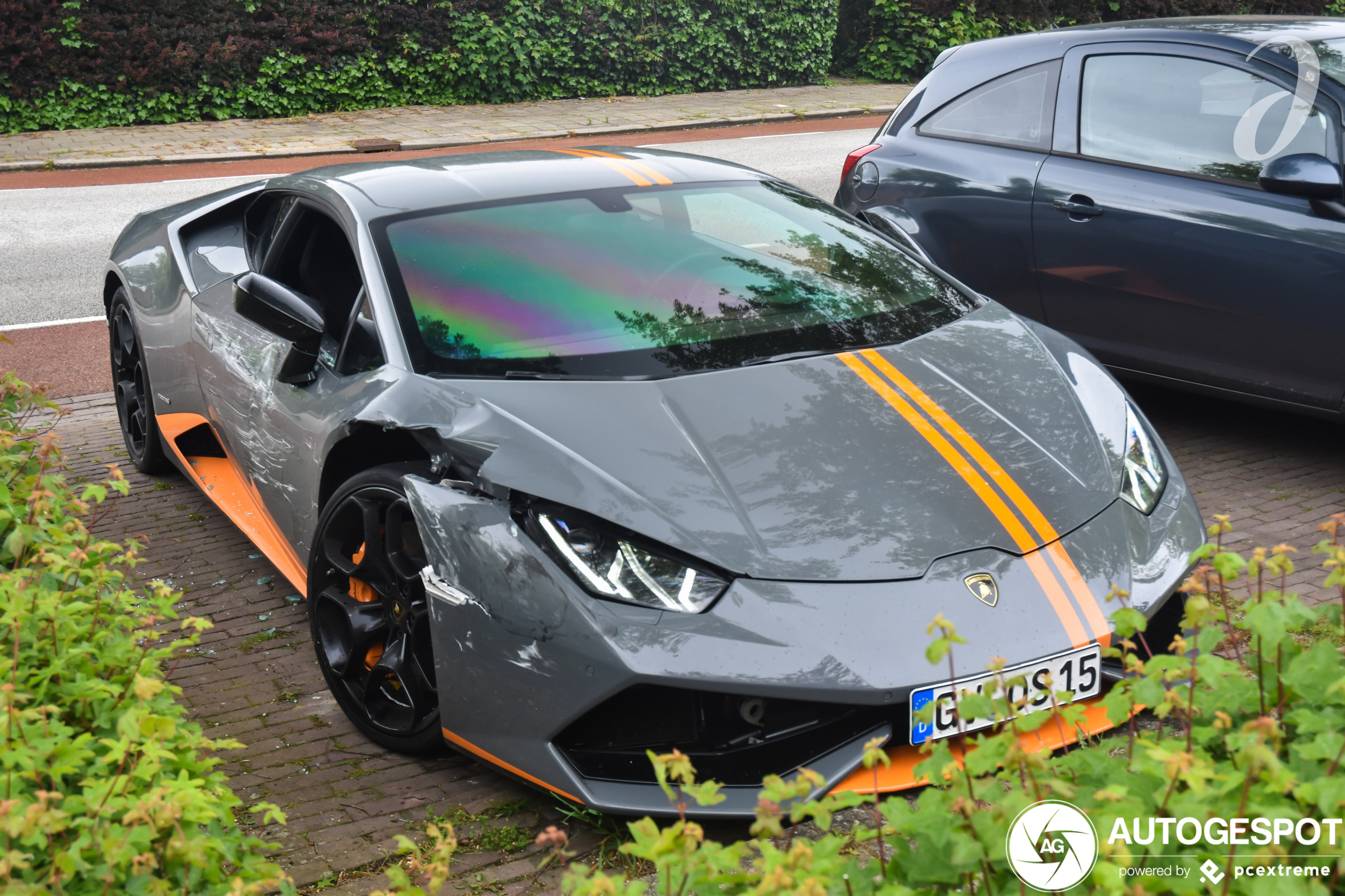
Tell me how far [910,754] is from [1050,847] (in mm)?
1010

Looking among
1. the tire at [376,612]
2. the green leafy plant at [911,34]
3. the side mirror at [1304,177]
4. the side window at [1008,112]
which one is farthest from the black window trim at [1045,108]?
the green leafy plant at [911,34]

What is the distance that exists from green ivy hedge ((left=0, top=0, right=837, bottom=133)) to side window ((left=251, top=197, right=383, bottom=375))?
13.7 m

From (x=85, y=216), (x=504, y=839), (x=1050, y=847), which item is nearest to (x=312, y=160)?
(x=85, y=216)

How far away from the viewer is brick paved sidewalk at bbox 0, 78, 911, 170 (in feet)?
47.5

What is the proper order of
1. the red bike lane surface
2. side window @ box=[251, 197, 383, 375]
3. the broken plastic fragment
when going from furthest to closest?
the red bike lane surface → side window @ box=[251, 197, 383, 375] → the broken plastic fragment

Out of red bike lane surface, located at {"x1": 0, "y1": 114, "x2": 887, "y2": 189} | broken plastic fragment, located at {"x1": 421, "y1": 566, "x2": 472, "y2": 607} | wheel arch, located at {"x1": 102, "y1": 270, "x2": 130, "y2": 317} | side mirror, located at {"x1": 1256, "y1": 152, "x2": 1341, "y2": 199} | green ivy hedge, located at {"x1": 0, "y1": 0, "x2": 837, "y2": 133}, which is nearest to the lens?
broken plastic fragment, located at {"x1": 421, "y1": 566, "x2": 472, "y2": 607}

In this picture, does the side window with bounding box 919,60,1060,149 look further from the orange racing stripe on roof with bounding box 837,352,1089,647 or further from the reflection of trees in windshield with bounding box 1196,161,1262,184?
the orange racing stripe on roof with bounding box 837,352,1089,647

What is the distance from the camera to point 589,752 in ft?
8.47

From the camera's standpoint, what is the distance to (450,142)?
1559 centimetres

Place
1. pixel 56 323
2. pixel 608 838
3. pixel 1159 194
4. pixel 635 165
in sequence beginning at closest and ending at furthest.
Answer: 1. pixel 608 838
2. pixel 635 165
3. pixel 1159 194
4. pixel 56 323

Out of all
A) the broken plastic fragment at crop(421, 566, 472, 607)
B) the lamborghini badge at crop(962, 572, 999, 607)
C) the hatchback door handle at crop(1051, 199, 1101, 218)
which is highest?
the hatchback door handle at crop(1051, 199, 1101, 218)

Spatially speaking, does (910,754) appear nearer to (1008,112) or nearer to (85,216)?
(1008,112)

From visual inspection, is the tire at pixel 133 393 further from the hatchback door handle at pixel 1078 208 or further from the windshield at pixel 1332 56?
the windshield at pixel 1332 56

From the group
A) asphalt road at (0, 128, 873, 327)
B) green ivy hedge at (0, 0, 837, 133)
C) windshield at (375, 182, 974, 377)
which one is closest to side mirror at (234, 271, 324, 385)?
windshield at (375, 182, 974, 377)
